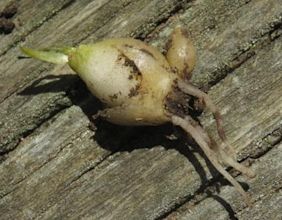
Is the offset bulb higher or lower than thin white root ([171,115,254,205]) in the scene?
higher

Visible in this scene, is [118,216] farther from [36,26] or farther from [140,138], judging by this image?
[36,26]

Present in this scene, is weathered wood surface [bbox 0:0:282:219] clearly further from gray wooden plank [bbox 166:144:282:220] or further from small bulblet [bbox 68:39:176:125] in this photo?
small bulblet [bbox 68:39:176:125]

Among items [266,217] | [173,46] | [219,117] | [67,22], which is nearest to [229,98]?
[219,117]

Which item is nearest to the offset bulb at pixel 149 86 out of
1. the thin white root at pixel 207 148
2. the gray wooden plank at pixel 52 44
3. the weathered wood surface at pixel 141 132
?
the thin white root at pixel 207 148

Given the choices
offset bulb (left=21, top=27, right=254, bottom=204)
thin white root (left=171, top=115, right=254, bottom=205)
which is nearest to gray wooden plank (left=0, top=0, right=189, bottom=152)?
offset bulb (left=21, top=27, right=254, bottom=204)

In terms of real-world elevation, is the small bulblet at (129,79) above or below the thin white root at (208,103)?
above

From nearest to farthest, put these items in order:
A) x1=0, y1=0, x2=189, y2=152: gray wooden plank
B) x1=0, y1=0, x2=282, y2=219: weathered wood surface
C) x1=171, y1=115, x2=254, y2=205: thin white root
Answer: x1=171, y1=115, x2=254, y2=205: thin white root, x1=0, y1=0, x2=282, y2=219: weathered wood surface, x1=0, y1=0, x2=189, y2=152: gray wooden plank

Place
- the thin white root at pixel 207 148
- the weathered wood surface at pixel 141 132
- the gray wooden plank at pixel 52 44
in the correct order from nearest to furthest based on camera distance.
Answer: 1. the thin white root at pixel 207 148
2. the weathered wood surface at pixel 141 132
3. the gray wooden plank at pixel 52 44

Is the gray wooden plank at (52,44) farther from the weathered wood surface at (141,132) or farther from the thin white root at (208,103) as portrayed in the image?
the thin white root at (208,103)
